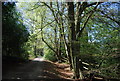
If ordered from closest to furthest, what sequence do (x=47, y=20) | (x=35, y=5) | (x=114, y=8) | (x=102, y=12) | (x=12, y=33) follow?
(x=114, y=8)
(x=102, y=12)
(x=12, y=33)
(x=35, y=5)
(x=47, y=20)

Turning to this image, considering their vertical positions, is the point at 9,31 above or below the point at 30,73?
above

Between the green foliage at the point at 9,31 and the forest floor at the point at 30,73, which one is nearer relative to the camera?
the forest floor at the point at 30,73

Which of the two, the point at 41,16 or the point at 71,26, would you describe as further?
the point at 41,16

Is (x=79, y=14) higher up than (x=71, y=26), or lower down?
higher up

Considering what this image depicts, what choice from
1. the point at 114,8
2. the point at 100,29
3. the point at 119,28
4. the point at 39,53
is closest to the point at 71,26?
the point at 100,29

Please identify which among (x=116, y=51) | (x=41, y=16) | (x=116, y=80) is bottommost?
(x=116, y=80)

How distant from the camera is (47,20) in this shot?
8.51 m

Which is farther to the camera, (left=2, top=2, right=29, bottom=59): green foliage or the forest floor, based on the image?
(left=2, top=2, right=29, bottom=59): green foliage

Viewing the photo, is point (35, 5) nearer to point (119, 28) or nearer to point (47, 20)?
point (47, 20)

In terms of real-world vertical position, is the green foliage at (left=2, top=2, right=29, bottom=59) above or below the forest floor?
above

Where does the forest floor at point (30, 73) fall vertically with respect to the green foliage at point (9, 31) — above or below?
below

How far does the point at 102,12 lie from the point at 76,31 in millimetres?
1317

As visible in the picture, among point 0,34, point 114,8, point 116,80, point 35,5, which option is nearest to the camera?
point 116,80

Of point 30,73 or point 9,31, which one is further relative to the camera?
point 9,31
